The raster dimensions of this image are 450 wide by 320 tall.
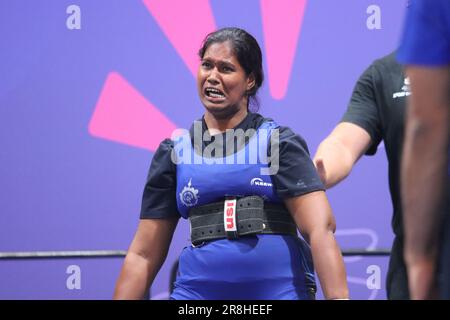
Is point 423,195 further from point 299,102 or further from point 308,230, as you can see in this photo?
point 299,102

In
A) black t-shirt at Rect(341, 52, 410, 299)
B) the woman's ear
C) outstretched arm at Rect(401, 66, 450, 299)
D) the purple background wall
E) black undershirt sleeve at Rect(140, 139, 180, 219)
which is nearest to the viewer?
outstretched arm at Rect(401, 66, 450, 299)

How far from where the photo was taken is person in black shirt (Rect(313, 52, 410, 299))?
1855mm

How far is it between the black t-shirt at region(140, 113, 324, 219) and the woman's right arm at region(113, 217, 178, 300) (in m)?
0.03

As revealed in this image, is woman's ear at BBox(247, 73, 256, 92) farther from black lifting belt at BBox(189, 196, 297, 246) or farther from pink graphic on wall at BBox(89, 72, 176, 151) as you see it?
pink graphic on wall at BBox(89, 72, 176, 151)

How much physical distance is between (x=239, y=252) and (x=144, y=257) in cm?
34

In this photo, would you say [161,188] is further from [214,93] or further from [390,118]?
[390,118]

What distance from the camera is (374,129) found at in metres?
1.95

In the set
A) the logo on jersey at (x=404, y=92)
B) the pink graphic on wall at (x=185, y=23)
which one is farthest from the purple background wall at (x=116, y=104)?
the logo on jersey at (x=404, y=92)

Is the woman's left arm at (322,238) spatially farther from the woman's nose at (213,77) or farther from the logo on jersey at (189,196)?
the woman's nose at (213,77)

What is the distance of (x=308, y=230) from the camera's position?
211 cm

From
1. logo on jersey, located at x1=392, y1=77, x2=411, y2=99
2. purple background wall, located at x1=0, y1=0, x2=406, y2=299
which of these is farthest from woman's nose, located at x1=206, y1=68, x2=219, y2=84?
purple background wall, located at x1=0, y1=0, x2=406, y2=299

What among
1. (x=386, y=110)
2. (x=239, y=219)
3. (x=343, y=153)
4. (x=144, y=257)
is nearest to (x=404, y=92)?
(x=386, y=110)

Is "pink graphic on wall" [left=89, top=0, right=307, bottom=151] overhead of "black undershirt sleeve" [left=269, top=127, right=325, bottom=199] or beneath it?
overhead
